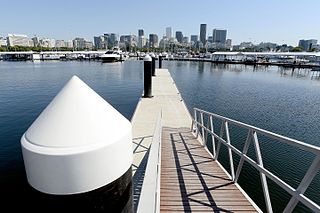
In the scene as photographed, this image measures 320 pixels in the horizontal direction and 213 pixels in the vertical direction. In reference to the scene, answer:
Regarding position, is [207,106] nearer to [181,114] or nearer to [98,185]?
[181,114]

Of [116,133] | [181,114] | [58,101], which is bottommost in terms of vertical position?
[181,114]

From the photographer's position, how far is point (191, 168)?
552 centimetres

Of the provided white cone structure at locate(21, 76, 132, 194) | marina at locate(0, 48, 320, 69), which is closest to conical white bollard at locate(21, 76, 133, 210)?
white cone structure at locate(21, 76, 132, 194)

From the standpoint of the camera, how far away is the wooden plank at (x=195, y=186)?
3.92m

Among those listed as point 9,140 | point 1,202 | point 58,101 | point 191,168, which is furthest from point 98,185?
point 9,140

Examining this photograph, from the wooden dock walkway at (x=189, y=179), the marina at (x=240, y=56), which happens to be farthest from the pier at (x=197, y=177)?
the marina at (x=240, y=56)

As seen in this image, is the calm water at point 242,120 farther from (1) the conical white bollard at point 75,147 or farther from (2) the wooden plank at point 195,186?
(1) the conical white bollard at point 75,147

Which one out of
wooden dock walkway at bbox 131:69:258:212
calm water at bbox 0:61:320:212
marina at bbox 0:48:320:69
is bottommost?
calm water at bbox 0:61:320:212

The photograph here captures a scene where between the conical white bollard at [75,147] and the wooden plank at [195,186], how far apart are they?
10.5ft

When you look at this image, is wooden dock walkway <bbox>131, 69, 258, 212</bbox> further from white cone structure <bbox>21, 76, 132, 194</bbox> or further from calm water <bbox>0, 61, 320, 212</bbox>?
calm water <bbox>0, 61, 320, 212</bbox>

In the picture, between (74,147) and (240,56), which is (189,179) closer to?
(74,147)

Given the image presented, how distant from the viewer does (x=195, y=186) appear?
4.60 m

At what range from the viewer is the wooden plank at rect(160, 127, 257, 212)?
392cm

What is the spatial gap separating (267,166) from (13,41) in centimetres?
24578
